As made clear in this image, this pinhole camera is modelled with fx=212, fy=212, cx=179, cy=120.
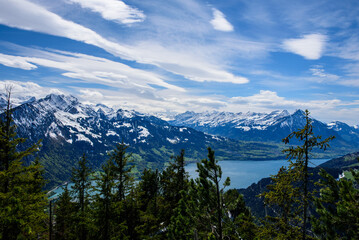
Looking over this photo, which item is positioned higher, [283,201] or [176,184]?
[283,201]

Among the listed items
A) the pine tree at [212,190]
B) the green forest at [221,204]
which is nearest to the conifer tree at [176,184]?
the green forest at [221,204]

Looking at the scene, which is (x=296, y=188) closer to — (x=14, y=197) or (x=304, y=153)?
(x=304, y=153)

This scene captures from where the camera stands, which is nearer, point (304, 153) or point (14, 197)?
point (304, 153)

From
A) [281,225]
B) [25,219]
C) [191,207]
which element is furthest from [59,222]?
[281,225]

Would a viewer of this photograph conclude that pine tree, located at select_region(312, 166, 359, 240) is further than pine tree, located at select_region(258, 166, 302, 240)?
No

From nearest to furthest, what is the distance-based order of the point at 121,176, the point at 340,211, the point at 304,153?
the point at 340,211 < the point at 304,153 < the point at 121,176

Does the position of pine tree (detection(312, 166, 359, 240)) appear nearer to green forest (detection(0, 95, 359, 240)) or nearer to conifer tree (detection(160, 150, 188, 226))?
green forest (detection(0, 95, 359, 240))

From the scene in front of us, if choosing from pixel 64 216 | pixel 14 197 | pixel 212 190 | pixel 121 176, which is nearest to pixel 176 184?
pixel 121 176

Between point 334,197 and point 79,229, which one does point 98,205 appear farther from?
point 334,197

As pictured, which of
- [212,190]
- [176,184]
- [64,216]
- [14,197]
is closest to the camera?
[14,197]

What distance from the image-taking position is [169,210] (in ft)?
103

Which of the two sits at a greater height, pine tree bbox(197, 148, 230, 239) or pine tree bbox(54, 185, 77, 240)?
pine tree bbox(197, 148, 230, 239)

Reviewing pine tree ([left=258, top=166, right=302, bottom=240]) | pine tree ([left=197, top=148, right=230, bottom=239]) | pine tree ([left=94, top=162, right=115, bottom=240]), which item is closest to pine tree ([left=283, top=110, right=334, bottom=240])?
pine tree ([left=258, top=166, right=302, bottom=240])

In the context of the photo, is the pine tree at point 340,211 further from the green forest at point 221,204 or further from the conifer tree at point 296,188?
the conifer tree at point 296,188
